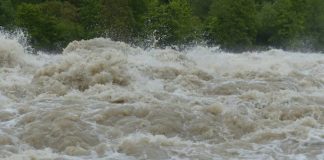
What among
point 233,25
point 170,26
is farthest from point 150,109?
point 233,25

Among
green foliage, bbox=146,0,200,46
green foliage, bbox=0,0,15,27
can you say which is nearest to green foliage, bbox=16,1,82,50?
green foliage, bbox=0,0,15,27

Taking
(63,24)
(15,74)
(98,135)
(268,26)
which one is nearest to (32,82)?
(15,74)

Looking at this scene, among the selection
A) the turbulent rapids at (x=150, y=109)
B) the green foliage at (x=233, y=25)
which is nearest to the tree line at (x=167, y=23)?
the green foliage at (x=233, y=25)

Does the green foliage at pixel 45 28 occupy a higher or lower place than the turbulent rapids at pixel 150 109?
higher

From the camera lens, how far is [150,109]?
13.3 m

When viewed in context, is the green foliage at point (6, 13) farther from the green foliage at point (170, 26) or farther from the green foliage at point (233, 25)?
the green foliage at point (233, 25)

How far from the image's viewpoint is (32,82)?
1628cm

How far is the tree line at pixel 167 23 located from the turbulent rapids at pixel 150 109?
15.7 metres

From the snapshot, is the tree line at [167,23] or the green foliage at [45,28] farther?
the tree line at [167,23]

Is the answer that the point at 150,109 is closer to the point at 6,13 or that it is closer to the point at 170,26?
the point at 170,26

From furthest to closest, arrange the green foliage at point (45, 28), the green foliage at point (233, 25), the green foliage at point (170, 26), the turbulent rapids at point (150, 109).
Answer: the green foliage at point (233, 25)
the green foliage at point (170, 26)
the green foliage at point (45, 28)
the turbulent rapids at point (150, 109)

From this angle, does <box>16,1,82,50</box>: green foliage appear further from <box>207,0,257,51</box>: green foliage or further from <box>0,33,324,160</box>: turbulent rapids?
<box>0,33,324,160</box>: turbulent rapids

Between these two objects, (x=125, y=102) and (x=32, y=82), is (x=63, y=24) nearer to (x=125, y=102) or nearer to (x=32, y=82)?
(x=32, y=82)

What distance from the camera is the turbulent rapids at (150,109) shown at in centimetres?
1131
